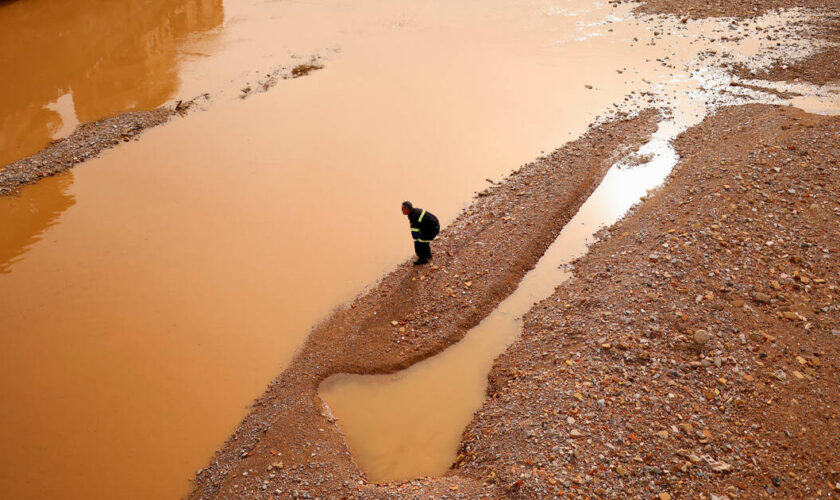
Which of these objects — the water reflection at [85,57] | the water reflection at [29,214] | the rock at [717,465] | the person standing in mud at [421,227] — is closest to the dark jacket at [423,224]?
the person standing in mud at [421,227]

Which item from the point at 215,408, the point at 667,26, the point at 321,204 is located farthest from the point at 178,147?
the point at 667,26

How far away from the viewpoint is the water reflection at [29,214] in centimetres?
1175

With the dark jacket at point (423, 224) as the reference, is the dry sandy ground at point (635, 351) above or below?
below

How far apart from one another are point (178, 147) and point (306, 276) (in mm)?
6981

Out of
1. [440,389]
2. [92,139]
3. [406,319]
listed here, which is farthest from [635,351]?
[92,139]

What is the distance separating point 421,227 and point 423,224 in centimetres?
7

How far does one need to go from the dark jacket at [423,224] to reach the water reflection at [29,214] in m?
9.27

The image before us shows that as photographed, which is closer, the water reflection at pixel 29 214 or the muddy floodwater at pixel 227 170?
the muddy floodwater at pixel 227 170

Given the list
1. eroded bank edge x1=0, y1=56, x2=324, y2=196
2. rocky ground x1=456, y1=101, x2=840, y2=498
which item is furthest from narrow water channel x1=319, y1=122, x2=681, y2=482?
eroded bank edge x1=0, y1=56, x2=324, y2=196

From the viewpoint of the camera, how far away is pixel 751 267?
29.5ft

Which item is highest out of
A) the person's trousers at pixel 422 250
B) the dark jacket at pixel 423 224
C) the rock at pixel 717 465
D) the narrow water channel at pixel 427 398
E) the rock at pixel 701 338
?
the dark jacket at pixel 423 224

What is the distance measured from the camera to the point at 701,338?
7.66 metres

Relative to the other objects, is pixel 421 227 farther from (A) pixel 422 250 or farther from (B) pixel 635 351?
(B) pixel 635 351

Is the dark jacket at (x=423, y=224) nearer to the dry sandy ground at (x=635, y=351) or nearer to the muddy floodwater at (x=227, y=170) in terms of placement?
the dry sandy ground at (x=635, y=351)
